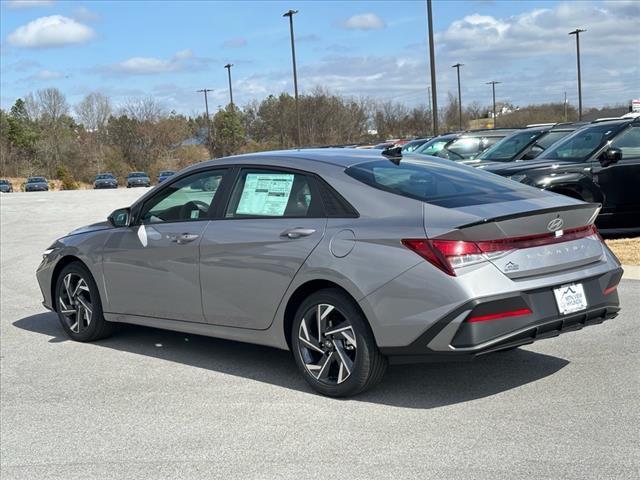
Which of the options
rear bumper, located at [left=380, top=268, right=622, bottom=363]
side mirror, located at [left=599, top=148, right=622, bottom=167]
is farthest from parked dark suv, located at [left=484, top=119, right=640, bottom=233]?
rear bumper, located at [left=380, top=268, right=622, bottom=363]

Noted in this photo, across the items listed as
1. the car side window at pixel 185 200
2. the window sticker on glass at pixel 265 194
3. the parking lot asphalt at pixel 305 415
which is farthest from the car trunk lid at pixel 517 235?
the car side window at pixel 185 200

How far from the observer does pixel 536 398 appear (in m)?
4.84

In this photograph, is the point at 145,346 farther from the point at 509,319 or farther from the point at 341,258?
the point at 509,319

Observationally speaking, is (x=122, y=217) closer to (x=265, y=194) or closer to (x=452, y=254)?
(x=265, y=194)

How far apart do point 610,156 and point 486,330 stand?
23.7 feet

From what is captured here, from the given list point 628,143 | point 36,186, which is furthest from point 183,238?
point 36,186

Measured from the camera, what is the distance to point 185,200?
6.35 meters

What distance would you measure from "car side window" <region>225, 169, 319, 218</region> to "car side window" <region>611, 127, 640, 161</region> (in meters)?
7.23

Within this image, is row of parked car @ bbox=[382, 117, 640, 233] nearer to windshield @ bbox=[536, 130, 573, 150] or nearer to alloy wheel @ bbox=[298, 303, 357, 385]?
windshield @ bbox=[536, 130, 573, 150]

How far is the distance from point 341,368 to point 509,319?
3.69ft

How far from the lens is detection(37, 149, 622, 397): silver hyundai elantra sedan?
451cm

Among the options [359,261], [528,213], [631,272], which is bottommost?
[631,272]

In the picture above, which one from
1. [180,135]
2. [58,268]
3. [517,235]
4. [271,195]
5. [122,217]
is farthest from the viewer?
[180,135]

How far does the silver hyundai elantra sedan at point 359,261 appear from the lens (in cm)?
451
